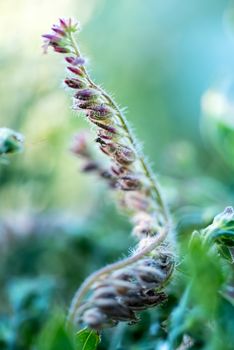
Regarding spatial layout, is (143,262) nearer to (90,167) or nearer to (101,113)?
(101,113)

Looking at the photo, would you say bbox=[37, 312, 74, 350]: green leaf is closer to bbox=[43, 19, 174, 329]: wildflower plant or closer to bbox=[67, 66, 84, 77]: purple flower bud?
bbox=[43, 19, 174, 329]: wildflower plant

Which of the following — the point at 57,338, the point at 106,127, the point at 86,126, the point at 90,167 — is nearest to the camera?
the point at 57,338

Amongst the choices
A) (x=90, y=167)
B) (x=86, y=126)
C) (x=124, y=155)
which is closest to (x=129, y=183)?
(x=124, y=155)

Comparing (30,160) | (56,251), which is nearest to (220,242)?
(56,251)

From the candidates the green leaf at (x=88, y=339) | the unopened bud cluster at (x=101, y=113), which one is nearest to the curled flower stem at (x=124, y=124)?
the unopened bud cluster at (x=101, y=113)

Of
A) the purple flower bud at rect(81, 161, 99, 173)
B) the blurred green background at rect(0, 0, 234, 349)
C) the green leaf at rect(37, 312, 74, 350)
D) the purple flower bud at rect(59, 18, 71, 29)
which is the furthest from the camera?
the blurred green background at rect(0, 0, 234, 349)

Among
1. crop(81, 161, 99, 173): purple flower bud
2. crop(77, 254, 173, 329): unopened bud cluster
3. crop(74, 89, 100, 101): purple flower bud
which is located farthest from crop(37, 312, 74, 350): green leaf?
crop(81, 161, 99, 173): purple flower bud

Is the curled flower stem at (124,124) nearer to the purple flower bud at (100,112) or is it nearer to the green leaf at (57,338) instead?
the purple flower bud at (100,112)

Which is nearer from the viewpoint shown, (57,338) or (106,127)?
(57,338)
